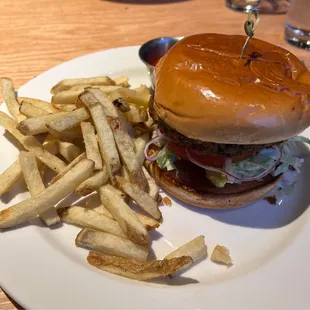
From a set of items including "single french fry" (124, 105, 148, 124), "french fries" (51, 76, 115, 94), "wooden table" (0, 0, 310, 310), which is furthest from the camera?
"wooden table" (0, 0, 310, 310)

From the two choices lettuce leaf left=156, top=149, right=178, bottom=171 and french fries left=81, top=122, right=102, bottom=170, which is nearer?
french fries left=81, top=122, right=102, bottom=170

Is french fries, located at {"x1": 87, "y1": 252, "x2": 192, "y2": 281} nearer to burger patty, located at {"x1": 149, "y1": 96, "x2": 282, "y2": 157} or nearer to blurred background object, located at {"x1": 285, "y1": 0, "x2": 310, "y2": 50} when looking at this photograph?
burger patty, located at {"x1": 149, "y1": 96, "x2": 282, "y2": 157}

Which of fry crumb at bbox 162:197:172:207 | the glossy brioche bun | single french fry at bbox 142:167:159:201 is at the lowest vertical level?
fry crumb at bbox 162:197:172:207

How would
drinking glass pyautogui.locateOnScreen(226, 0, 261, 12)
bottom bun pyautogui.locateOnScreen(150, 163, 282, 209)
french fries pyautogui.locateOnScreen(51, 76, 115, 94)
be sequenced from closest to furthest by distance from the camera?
1. bottom bun pyautogui.locateOnScreen(150, 163, 282, 209)
2. french fries pyautogui.locateOnScreen(51, 76, 115, 94)
3. drinking glass pyautogui.locateOnScreen(226, 0, 261, 12)

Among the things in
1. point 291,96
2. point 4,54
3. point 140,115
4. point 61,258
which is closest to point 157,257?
point 61,258

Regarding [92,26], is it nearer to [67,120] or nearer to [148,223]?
[67,120]

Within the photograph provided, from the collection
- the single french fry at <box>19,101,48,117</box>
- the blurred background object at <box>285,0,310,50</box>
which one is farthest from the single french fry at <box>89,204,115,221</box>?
the blurred background object at <box>285,0,310,50</box>

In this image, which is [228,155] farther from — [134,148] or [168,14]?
[168,14]
